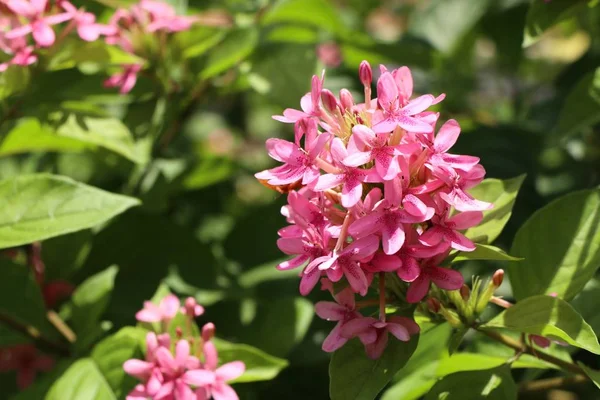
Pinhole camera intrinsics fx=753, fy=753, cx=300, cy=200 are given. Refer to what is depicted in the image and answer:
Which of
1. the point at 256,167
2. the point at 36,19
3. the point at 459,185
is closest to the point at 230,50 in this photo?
the point at 36,19

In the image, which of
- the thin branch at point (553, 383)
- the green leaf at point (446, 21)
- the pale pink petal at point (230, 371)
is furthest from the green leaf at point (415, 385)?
the green leaf at point (446, 21)

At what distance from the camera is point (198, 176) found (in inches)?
61.0

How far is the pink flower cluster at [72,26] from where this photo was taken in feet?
3.68

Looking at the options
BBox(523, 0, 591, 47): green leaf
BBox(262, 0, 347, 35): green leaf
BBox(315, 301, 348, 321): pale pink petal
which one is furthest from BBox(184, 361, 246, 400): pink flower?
BBox(262, 0, 347, 35): green leaf

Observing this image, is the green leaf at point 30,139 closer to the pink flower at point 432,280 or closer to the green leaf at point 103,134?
the green leaf at point 103,134

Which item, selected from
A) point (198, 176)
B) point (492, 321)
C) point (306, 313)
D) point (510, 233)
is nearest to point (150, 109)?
point (198, 176)

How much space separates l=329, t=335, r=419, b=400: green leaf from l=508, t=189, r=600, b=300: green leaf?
205 millimetres

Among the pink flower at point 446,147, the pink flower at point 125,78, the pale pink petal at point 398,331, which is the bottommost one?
the pink flower at point 125,78

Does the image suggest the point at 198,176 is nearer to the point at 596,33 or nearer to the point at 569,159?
the point at 569,159

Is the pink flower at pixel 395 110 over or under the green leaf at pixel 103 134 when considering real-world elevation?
over

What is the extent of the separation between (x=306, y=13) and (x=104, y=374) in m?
0.83

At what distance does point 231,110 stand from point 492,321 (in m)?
1.95

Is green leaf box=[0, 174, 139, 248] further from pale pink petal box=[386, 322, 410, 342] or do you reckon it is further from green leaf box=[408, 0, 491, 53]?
green leaf box=[408, 0, 491, 53]

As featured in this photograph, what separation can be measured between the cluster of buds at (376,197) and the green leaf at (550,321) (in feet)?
0.29
